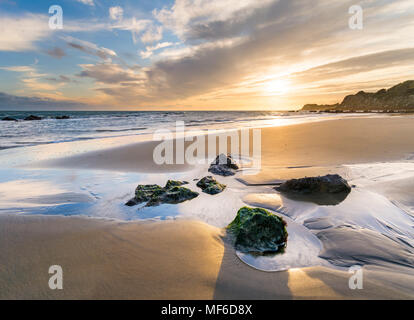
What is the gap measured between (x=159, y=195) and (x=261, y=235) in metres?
2.34

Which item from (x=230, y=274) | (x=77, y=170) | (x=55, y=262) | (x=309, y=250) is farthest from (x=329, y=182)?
(x=77, y=170)

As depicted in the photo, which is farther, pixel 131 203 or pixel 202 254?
pixel 131 203

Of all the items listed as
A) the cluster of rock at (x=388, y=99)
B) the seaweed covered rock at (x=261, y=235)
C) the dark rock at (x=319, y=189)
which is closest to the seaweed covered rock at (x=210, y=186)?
the dark rock at (x=319, y=189)

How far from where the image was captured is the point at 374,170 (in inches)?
224

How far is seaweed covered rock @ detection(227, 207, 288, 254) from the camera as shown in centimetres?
254

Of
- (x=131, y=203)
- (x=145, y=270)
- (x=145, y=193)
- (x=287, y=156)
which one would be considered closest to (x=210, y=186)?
(x=145, y=193)

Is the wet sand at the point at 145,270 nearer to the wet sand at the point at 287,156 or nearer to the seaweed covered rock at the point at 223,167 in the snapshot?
the seaweed covered rock at the point at 223,167

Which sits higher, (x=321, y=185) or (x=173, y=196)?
(x=321, y=185)

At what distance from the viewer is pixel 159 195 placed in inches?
164

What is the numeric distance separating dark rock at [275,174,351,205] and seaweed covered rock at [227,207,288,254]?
1.82 metres

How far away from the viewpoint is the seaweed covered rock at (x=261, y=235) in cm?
254

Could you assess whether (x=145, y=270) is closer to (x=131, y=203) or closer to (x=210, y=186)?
(x=131, y=203)

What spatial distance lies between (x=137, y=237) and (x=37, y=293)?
1.16m

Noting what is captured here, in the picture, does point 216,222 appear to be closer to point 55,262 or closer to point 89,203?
point 55,262
